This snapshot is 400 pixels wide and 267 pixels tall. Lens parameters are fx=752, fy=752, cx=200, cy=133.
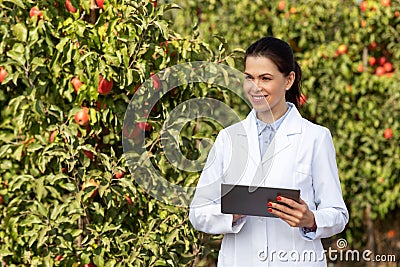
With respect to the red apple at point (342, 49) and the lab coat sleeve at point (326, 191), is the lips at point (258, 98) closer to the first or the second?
the lab coat sleeve at point (326, 191)

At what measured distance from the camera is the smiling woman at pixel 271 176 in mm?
1875

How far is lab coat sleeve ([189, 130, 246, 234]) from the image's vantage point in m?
1.89

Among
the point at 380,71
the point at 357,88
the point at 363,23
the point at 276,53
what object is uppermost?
the point at 363,23

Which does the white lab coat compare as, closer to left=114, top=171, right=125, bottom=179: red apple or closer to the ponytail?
the ponytail

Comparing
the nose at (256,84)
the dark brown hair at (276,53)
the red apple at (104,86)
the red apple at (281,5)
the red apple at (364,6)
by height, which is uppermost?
the red apple at (281,5)

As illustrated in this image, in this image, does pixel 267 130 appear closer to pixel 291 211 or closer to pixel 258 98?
pixel 258 98

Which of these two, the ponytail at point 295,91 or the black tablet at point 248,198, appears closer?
the black tablet at point 248,198

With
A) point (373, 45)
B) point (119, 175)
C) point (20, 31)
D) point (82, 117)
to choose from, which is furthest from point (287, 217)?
point (373, 45)

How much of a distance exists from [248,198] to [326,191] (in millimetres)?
216

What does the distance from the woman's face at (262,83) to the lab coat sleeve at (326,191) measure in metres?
0.17

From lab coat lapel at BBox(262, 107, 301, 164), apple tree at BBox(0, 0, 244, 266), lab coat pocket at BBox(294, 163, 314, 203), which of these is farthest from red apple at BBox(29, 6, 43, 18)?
lab coat pocket at BBox(294, 163, 314, 203)

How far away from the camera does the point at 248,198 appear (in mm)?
1787

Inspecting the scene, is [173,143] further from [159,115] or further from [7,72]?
[7,72]

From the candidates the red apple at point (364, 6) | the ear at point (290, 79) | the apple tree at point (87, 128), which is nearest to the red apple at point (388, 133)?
the red apple at point (364, 6)
